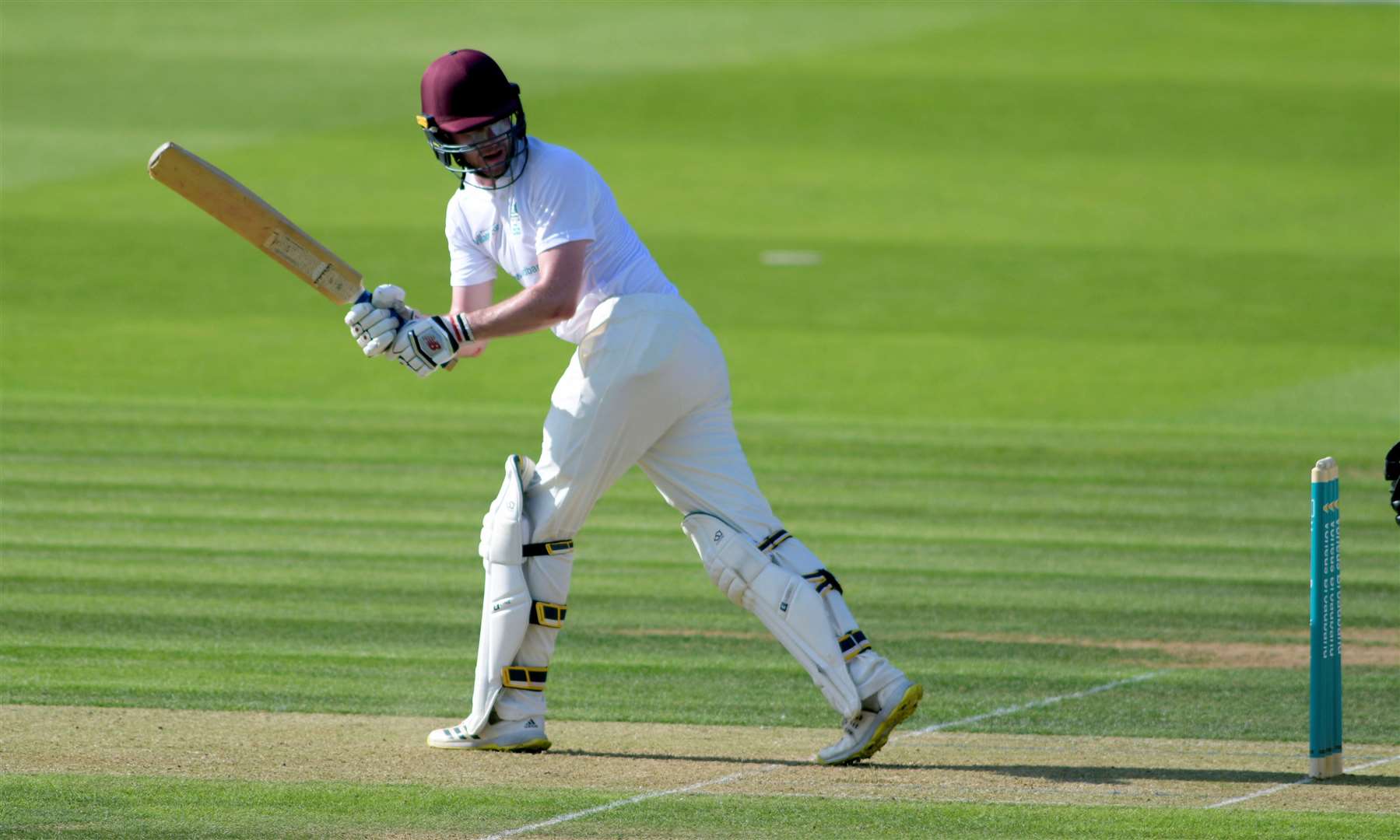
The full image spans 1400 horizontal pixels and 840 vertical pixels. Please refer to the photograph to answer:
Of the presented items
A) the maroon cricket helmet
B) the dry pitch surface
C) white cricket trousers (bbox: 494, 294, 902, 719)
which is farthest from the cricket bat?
the dry pitch surface

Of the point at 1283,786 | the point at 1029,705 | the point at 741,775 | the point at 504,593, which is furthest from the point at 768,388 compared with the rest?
the point at 1283,786

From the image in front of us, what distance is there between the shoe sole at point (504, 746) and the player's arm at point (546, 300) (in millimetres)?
1310

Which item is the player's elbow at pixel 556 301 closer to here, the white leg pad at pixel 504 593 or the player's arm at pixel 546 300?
the player's arm at pixel 546 300

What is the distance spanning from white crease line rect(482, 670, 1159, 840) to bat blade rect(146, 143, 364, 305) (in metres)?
1.86

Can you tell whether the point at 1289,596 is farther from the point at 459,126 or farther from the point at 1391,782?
the point at 459,126

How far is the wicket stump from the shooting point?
20.9ft

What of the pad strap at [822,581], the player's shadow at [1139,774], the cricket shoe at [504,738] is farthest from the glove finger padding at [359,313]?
the player's shadow at [1139,774]

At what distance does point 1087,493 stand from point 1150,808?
657cm

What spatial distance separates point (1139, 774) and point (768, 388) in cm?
1065

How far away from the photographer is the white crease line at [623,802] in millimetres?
5774

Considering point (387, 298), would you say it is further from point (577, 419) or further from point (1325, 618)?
point (1325, 618)

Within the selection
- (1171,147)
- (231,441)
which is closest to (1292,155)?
(1171,147)

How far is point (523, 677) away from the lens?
684 cm

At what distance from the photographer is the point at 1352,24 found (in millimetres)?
40938
